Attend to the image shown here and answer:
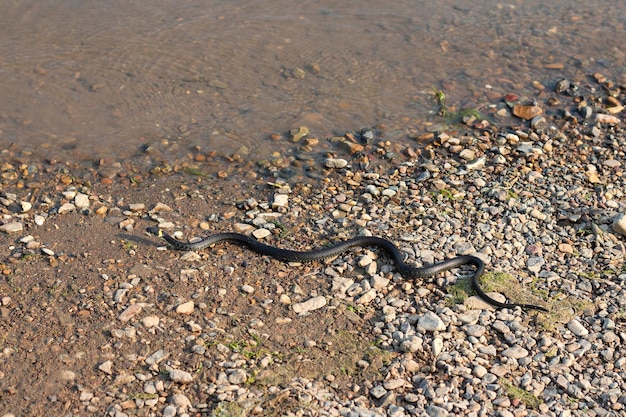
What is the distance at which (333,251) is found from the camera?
26.4ft

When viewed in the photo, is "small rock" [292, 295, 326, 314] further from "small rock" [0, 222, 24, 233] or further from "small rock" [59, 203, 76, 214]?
"small rock" [0, 222, 24, 233]

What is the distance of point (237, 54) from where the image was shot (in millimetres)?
12820

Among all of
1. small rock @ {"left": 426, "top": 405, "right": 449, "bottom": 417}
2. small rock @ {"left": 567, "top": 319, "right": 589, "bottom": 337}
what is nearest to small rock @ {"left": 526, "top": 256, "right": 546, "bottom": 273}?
small rock @ {"left": 567, "top": 319, "right": 589, "bottom": 337}

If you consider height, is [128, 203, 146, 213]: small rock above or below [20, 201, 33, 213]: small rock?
below

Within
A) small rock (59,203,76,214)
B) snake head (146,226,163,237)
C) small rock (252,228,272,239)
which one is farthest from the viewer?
→ small rock (59,203,76,214)

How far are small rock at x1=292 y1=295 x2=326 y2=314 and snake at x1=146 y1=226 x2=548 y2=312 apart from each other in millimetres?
741

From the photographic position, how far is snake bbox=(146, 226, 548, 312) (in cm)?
778

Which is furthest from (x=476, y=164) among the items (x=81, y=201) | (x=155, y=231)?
(x=81, y=201)

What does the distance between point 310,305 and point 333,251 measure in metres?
0.95

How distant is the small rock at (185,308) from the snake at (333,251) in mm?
1029

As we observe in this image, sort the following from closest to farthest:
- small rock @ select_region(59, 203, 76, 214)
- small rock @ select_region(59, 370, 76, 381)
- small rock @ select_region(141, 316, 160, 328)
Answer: small rock @ select_region(59, 370, 76, 381) < small rock @ select_region(141, 316, 160, 328) < small rock @ select_region(59, 203, 76, 214)

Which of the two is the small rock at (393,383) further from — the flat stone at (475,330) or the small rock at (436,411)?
the flat stone at (475,330)

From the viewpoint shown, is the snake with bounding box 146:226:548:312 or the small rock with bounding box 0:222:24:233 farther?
the small rock with bounding box 0:222:24:233

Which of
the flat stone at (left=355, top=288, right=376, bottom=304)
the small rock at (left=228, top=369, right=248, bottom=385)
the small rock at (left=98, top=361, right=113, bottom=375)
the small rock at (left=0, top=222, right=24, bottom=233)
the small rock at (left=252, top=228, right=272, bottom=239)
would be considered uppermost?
the small rock at (left=0, top=222, right=24, bottom=233)
